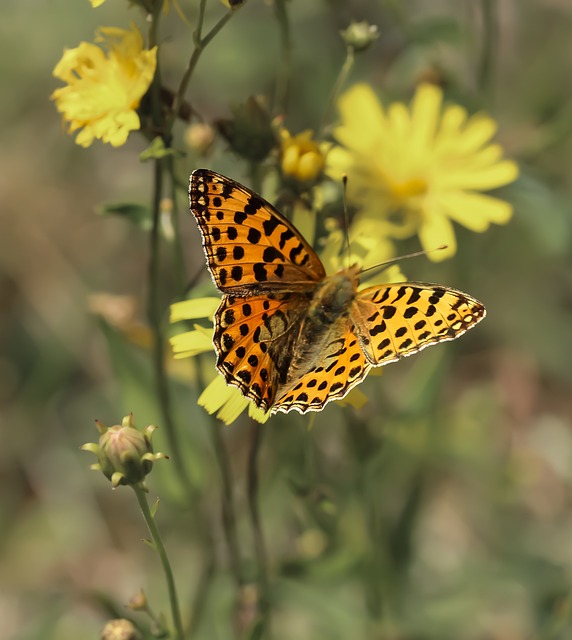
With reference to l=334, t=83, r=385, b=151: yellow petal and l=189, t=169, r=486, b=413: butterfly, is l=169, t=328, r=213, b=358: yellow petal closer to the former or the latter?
l=189, t=169, r=486, b=413: butterfly

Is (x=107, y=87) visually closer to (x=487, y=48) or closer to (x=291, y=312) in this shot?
(x=291, y=312)

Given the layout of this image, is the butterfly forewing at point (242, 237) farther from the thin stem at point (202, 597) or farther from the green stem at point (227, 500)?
the thin stem at point (202, 597)

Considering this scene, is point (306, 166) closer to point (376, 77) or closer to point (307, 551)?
point (307, 551)

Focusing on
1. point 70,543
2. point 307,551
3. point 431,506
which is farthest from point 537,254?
point 70,543

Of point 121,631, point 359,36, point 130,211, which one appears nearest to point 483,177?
point 359,36

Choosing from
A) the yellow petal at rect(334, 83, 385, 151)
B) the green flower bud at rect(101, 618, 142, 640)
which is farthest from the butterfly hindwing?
the yellow petal at rect(334, 83, 385, 151)

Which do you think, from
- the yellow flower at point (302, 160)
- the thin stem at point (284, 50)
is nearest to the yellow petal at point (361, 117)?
the thin stem at point (284, 50)
